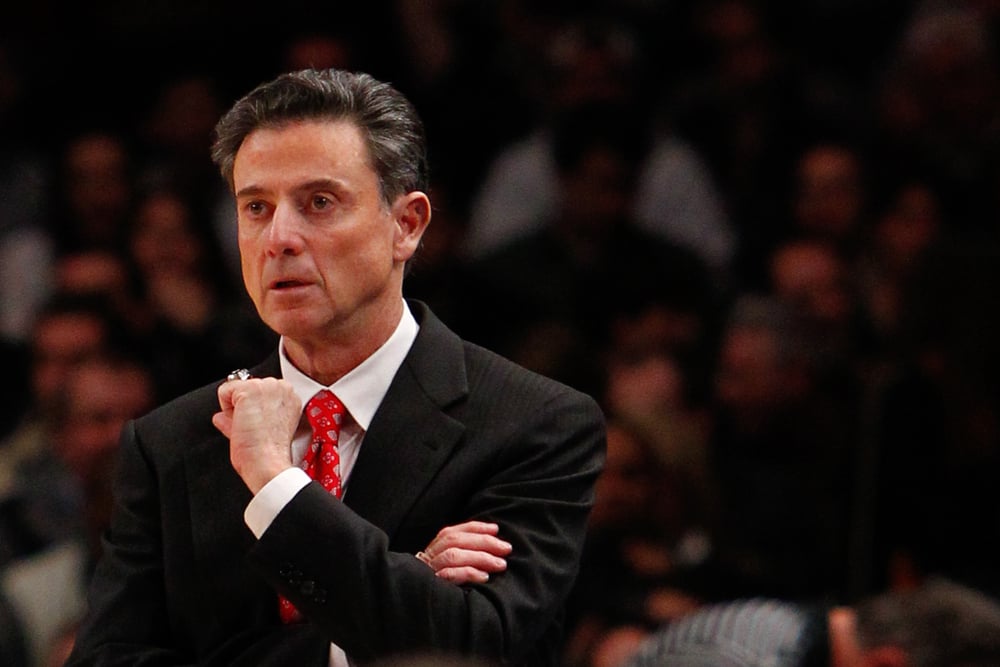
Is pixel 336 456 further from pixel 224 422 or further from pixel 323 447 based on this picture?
pixel 224 422

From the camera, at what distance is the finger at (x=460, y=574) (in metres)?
2.80

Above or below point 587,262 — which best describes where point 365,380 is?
above

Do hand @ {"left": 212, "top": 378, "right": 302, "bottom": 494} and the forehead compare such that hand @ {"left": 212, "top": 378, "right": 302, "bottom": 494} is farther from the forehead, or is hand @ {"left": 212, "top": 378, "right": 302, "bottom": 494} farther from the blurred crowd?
the blurred crowd

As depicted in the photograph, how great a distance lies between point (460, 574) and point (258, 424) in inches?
15.2

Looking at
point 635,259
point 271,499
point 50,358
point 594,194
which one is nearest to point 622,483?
point 635,259

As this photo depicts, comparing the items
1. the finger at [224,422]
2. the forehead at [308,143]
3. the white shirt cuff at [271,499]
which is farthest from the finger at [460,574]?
the forehead at [308,143]

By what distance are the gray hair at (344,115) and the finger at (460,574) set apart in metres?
0.61

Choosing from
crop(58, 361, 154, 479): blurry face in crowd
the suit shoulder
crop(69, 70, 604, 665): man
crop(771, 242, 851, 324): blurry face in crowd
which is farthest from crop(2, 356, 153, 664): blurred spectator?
the suit shoulder

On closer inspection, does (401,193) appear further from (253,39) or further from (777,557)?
(253,39)

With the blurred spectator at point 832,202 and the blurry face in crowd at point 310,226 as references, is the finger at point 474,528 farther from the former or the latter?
the blurred spectator at point 832,202

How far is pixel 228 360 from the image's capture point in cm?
623

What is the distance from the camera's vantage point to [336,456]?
9.76ft

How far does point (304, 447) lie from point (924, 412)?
2.16 metres

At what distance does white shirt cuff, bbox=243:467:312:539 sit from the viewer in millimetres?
2773
